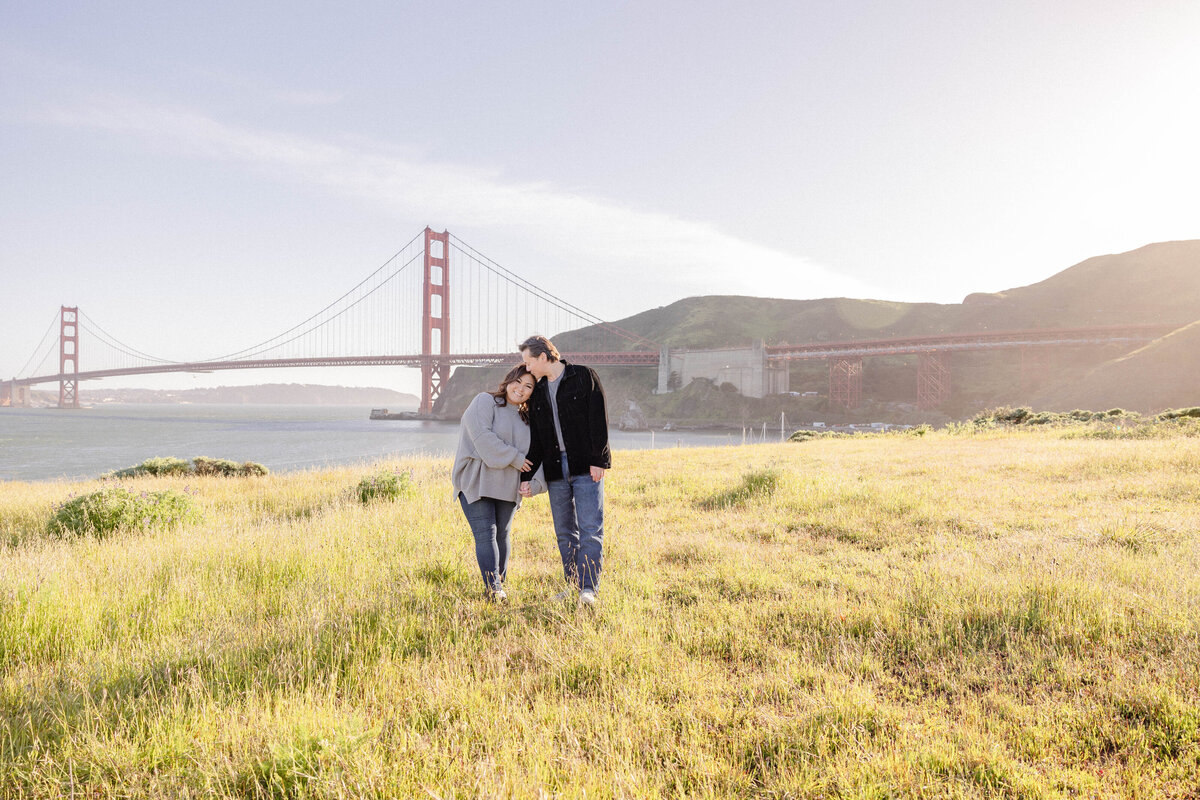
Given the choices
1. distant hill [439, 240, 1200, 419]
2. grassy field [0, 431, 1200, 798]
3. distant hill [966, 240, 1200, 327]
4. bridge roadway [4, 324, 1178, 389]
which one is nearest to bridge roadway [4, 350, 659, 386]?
bridge roadway [4, 324, 1178, 389]

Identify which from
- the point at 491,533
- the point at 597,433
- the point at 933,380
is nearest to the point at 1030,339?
the point at 933,380

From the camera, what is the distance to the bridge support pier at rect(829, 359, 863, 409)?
65.2m

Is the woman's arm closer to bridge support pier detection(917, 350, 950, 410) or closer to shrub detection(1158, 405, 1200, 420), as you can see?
shrub detection(1158, 405, 1200, 420)

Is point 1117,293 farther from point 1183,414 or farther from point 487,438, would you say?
point 487,438

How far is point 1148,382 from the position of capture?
40.6 metres

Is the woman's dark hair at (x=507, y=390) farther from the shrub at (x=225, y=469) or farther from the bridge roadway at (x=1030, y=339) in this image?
the bridge roadway at (x=1030, y=339)

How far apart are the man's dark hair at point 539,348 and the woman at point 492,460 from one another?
6.8 inches

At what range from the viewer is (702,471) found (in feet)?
39.4

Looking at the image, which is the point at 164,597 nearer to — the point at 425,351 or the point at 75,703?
the point at 75,703

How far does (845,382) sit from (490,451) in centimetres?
7306

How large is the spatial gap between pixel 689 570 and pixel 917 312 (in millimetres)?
134228

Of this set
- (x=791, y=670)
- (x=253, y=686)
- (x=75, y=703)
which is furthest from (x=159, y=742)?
(x=791, y=670)

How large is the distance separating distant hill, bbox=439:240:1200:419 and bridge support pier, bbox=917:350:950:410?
215 cm

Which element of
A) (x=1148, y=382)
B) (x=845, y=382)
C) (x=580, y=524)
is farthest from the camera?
(x=845, y=382)
